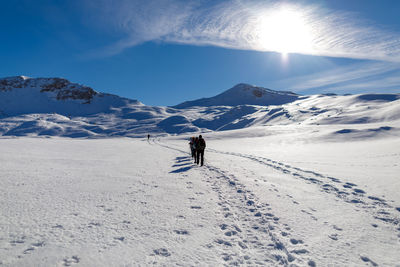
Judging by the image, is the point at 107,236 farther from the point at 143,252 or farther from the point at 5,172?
the point at 5,172

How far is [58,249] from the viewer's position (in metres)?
3.69

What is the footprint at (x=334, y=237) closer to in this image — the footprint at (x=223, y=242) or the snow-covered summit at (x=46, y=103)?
the footprint at (x=223, y=242)

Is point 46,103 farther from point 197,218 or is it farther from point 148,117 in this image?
point 197,218

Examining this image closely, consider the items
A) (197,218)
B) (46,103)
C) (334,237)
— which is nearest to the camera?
(334,237)

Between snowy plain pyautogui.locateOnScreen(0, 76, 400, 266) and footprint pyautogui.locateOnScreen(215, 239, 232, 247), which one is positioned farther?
footprint pyautogui.locateOnScreen(215, 239, 232, 247)

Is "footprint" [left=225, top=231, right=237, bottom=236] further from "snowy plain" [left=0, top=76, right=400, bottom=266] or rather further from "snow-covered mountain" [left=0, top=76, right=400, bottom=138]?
"snow-covered mountain" [left=0, top=76, right=400, bottom=138]

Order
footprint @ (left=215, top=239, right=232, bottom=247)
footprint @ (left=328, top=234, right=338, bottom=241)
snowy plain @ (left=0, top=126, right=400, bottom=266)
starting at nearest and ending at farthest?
1. snowy plain @ (left=0, top=126, right=400, bottom=266)
2. footprint @ (left=215, top=239, right=232, bottom=247)
3. footprint @ (left=328, top=234, right=338, bottom=241)

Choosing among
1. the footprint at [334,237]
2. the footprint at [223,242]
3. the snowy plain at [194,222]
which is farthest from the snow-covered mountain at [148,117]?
the footprint at [223,242]

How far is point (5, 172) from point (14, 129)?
5100 inches

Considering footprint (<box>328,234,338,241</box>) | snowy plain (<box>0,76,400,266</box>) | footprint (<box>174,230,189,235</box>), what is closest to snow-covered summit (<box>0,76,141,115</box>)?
snowy plain (<box>0,76,400,266</box>)

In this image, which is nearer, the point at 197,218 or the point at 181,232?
the point at 181,232

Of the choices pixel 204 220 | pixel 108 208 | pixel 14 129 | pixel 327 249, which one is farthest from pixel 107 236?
pixel 14 129

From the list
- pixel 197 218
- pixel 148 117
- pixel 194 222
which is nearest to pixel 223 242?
pixel 194 222

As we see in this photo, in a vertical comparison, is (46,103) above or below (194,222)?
above
